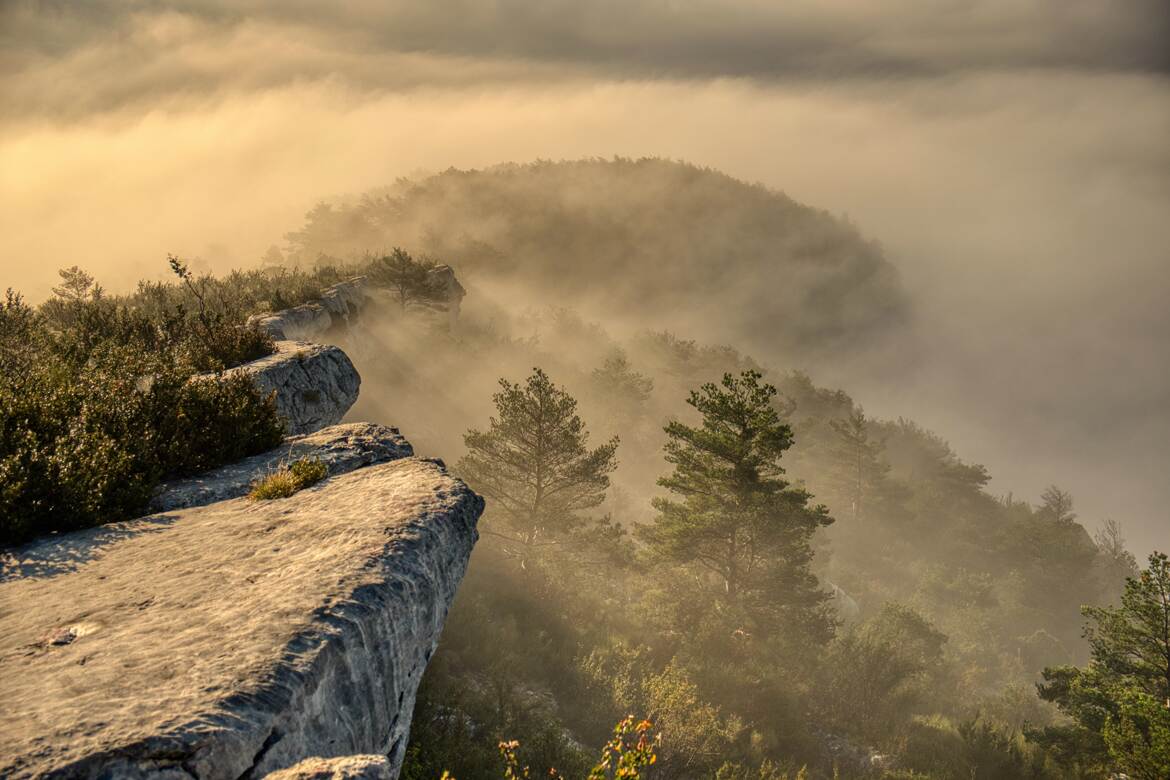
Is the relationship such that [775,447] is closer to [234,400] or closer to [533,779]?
[533,779]

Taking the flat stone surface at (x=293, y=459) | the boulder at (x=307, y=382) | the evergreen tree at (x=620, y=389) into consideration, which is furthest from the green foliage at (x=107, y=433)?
the evergreen tree at (x=620, y=389)

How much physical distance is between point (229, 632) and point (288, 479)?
4.08 metres

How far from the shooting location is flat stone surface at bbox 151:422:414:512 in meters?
9.09

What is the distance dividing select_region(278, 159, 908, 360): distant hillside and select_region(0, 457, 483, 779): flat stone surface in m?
73.1

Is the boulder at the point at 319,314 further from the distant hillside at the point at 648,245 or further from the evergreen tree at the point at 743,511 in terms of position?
the distant hillside at the point at 648,245

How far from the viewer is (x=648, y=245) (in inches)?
5266

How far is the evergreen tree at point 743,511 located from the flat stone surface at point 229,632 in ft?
63.9

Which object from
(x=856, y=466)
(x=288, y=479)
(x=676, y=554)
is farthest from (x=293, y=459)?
(x=856, y=466)

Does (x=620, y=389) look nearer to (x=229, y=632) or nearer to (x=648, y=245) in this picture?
(x=229, y=632)

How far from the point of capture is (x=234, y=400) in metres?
11.4

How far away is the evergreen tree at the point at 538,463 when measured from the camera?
28469 millimetres

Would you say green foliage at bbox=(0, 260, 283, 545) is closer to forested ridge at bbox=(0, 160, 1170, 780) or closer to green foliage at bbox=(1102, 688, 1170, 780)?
forested ridge at bbox=(0, 160, 1170, 780)

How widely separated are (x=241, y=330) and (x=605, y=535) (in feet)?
64.5

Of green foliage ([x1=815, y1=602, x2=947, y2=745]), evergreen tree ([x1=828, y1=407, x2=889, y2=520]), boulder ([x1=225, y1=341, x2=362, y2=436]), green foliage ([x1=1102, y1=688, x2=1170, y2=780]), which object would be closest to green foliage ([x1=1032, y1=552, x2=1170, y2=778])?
green foliage ([x1=1102, y1=688, x2=1170, y2=780])
